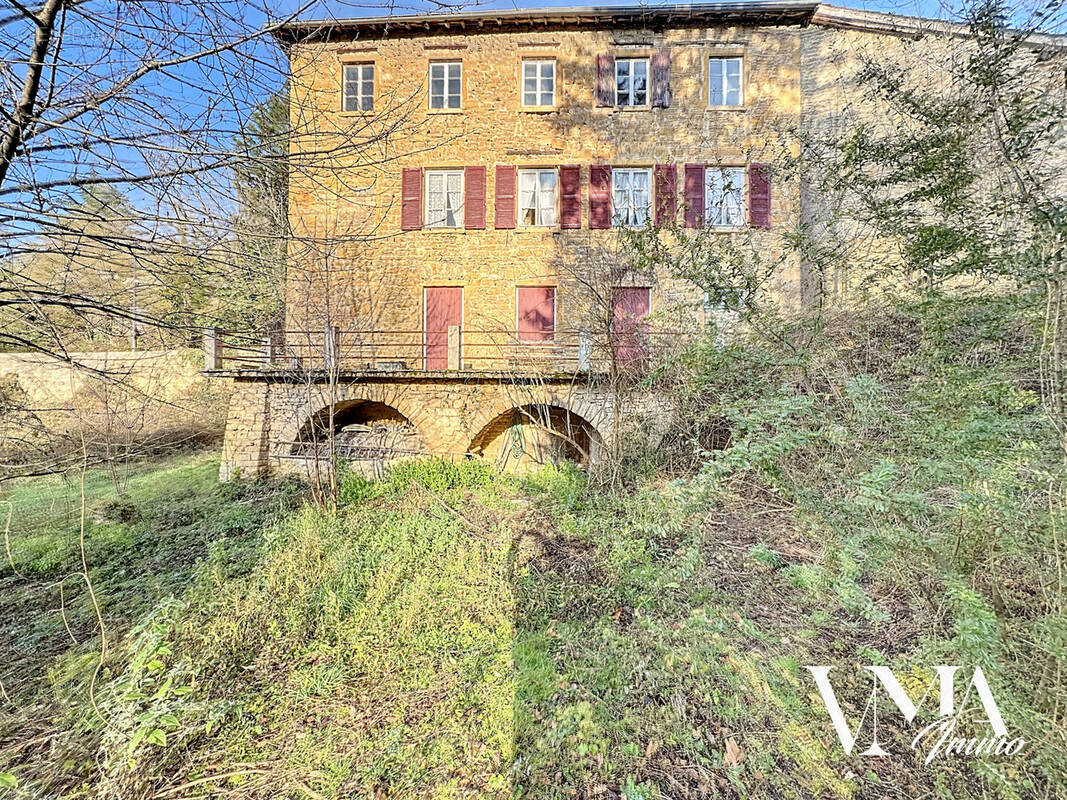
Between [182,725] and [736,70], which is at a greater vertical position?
[736,70]

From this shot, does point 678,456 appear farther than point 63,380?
No

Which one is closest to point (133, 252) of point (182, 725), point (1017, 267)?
point (182, 725)

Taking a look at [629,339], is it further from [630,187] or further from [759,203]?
[759,203]

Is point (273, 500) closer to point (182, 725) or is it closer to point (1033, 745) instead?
point (182, 725)

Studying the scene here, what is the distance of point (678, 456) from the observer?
5957mm

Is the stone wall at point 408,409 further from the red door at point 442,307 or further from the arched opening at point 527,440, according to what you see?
the red door at point 442,307

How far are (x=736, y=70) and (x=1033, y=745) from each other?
1355 centimetres

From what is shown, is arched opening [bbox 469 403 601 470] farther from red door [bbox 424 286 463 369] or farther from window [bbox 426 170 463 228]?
window [bbox 426 170 463 228]

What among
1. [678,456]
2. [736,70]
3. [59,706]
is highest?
[736,70]

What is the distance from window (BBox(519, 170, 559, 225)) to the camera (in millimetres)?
10773

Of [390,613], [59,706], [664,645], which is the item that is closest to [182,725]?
[59,706]

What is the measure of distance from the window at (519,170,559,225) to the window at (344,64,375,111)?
14.6ft

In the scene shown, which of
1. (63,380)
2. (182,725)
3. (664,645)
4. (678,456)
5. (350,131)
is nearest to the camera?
(350,131)

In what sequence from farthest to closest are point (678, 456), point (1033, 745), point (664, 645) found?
point (678, 456) → point (664, 645) → point (1033, 745)
